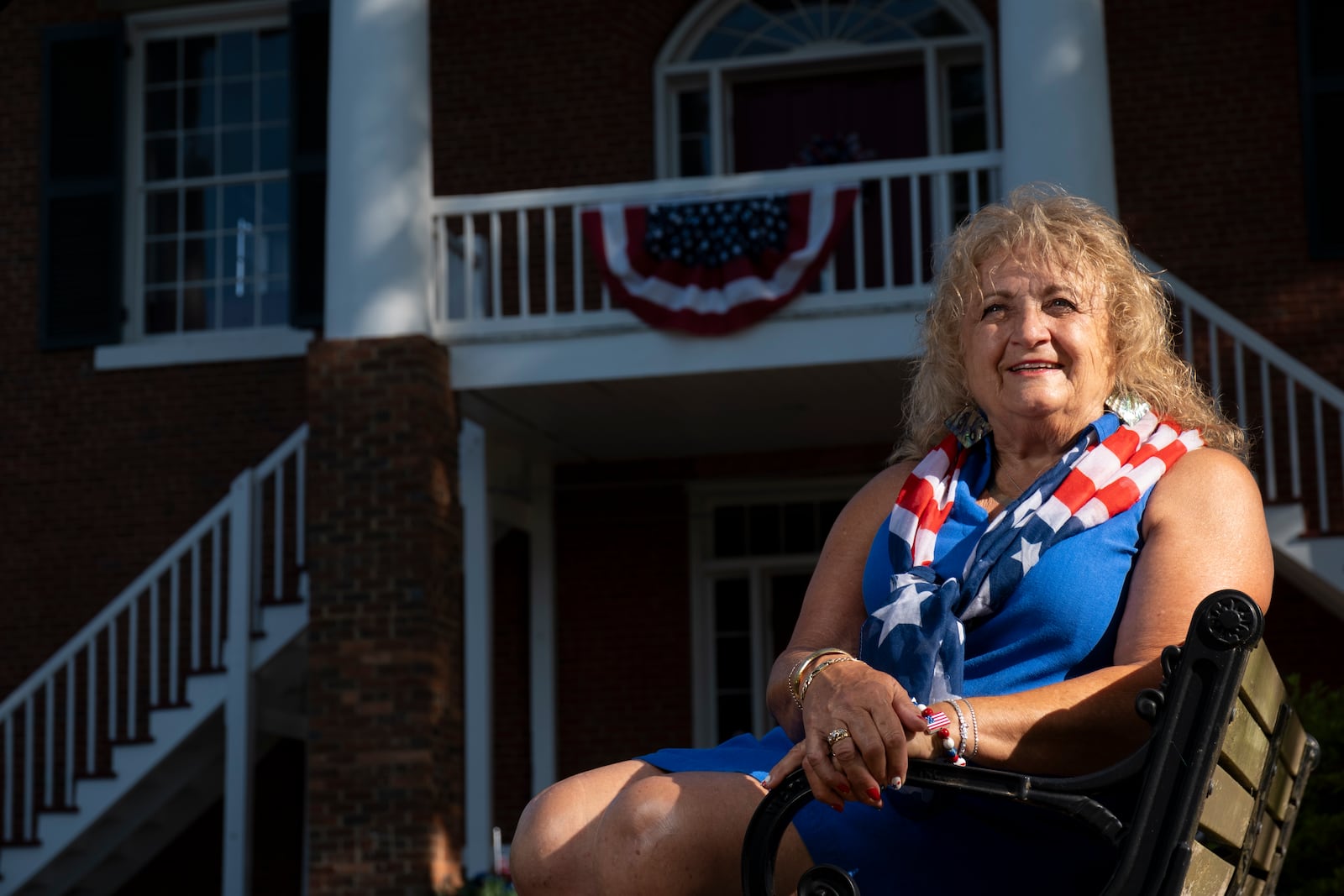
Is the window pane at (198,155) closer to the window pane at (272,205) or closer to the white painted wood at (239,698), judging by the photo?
the window pane at (272,205)

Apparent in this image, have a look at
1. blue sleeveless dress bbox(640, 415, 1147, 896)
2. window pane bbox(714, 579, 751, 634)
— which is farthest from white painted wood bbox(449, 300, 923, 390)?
blue sleeveless dress bbox(640, 415, 1147, 896)

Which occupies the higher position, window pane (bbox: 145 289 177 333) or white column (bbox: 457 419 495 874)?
window pane (bbox: 145 289 177 333)

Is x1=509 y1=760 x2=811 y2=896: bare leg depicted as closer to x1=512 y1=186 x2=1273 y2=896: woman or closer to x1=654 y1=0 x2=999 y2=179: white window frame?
x1=512 y1=186 x2=1273 y2=896: woman

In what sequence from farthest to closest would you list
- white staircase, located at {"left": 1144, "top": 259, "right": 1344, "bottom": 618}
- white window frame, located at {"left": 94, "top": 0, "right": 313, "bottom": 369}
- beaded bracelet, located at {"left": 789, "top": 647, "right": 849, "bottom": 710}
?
white window frame, located at {"left": 94, "top": 0, "right": 313, "bottom": 369} < white staircase, located at {"left": 1144, "top": 259, "right": 1344, "bottom": 618} < beaded bracelet, located at {"left": 789, "top": 647, "right": 849, "bottom": 710}

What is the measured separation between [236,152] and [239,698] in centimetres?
417

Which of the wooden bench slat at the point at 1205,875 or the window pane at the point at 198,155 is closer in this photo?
the wooden bench slat at the point at 1205,875

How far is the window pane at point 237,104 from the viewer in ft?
38.6

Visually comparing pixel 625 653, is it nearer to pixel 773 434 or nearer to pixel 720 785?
pixel 773 434

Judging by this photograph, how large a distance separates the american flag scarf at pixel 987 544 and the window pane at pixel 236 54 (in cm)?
1032

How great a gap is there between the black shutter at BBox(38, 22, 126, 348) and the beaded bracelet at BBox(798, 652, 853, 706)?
1000 centimetres

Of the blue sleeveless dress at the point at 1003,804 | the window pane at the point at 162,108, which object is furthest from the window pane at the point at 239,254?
the blue sleeveless dress at the point at 1003,804

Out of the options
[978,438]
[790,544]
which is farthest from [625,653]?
[978,438]

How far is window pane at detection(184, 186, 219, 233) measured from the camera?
11.8 metres

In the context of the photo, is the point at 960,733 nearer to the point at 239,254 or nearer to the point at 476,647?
the point at 476,647
